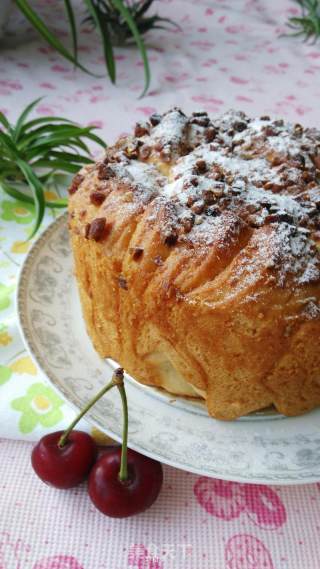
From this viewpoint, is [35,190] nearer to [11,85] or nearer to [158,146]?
[158,146]

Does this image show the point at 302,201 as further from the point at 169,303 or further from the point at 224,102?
the point at 224,102

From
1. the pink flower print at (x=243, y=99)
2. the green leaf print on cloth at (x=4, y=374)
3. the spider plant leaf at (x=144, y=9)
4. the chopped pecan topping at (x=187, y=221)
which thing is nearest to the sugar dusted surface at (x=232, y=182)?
the chopped pecan topping at (x=187, y=221)

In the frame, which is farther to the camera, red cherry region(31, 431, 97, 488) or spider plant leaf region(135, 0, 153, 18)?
spider plant leaf region(135, 0, 153, 18)

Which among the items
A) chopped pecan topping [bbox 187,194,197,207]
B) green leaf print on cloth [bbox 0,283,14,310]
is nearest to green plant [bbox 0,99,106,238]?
green leaf print on cloth [bbox 0,283,14,310]

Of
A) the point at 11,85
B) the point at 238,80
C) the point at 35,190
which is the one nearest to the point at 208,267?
the point at 35,190

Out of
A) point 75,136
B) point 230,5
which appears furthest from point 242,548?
point 230,5

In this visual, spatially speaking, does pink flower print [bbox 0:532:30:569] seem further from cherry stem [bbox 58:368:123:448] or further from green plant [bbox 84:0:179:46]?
green plant [bbox 84:0:179:46]
